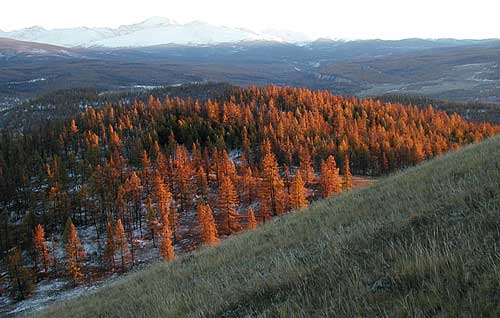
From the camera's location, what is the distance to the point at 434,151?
360ft

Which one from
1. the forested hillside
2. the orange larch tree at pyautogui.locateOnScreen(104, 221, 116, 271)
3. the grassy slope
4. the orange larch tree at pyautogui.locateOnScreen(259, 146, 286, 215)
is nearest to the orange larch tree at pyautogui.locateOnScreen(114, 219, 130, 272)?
the forested hillside

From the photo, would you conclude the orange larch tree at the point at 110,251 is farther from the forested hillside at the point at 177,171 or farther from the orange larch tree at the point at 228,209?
the orange larch tree at the point at 228,209

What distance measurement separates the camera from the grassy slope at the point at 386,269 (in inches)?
205

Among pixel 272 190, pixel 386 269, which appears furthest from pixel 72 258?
pixel 386 269

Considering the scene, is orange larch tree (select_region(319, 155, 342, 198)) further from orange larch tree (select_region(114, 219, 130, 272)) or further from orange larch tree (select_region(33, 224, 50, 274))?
orange larch tree (select_region(33, 224, 50, 274))

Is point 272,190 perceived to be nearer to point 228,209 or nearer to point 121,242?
point 228,209

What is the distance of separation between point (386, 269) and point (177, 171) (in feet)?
303

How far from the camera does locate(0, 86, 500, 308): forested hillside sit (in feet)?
250

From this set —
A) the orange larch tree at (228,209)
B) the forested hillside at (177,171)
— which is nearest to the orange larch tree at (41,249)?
the forested hillside at (177,171)

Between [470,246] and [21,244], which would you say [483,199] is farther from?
[21,244]

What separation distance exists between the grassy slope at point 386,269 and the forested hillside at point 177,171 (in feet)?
92.5

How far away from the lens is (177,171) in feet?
319

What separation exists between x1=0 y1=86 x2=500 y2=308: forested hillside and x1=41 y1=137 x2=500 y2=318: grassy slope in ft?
92.5

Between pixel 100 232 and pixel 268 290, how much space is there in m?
89.7
